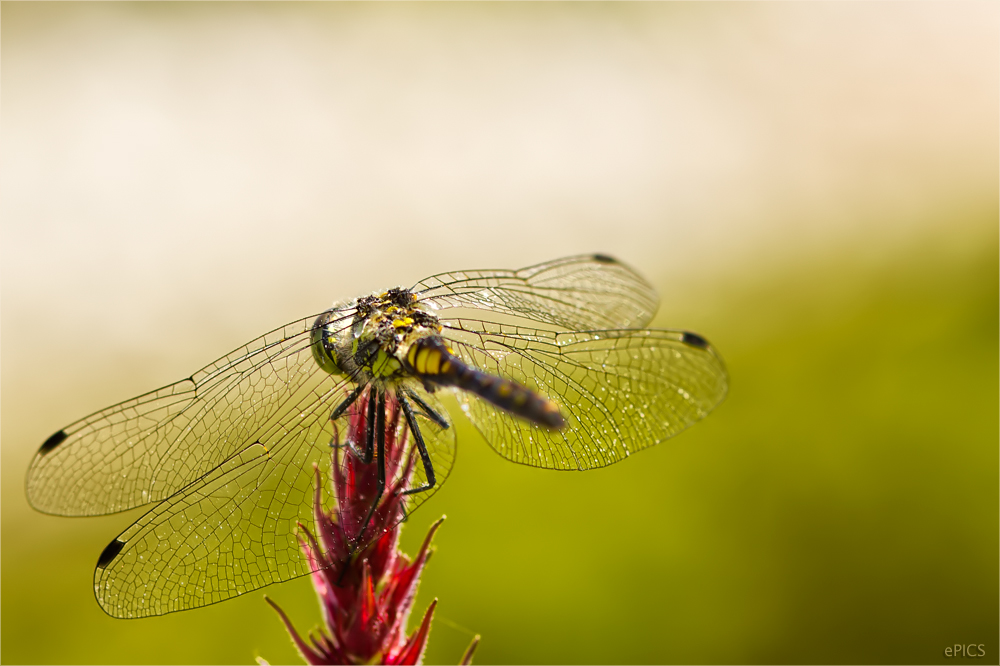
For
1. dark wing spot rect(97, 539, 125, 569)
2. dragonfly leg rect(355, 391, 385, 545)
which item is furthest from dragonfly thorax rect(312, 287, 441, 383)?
dark wing spot rect(97, 539, 125, 569)

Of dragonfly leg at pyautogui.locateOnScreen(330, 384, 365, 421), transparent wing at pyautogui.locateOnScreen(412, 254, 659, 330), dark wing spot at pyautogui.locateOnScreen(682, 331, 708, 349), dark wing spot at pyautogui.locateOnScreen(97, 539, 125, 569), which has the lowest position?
dark wing spot at pyautogui.locateOnScreen(97, 539, 125, 569)

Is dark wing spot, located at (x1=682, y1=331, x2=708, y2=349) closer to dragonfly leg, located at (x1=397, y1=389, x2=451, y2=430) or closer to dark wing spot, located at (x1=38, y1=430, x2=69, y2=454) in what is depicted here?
dragonfly leg, located at (x1=397, y1=389, x2=451, y2=430)

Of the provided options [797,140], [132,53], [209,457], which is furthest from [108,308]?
[797,140]

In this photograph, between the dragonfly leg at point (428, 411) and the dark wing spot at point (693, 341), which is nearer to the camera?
the dragonfly leg at point (428, 411)

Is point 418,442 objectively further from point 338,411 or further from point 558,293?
point 558,293

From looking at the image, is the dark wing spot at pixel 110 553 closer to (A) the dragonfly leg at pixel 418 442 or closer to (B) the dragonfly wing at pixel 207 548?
(B) the dragonfly wing at pixel 207 548

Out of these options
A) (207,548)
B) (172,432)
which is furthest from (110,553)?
(172,432)

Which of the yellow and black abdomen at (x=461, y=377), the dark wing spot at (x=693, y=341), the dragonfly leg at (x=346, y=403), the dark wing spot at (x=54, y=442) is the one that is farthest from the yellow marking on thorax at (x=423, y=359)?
the dark wing spot at (x=54, y=442)

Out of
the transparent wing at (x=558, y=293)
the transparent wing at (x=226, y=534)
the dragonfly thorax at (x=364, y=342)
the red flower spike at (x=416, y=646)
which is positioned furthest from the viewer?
the transparent wing at (x=558, y=293)
